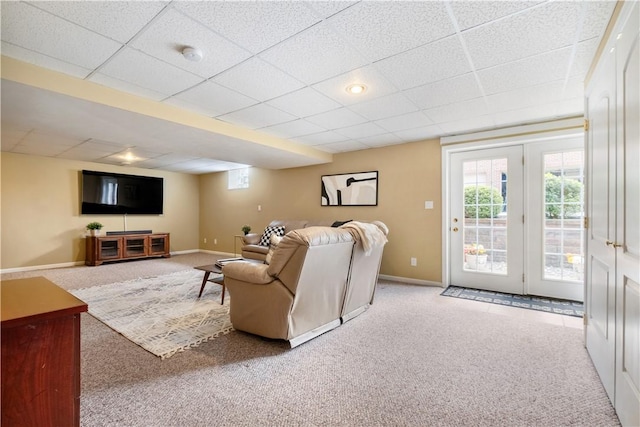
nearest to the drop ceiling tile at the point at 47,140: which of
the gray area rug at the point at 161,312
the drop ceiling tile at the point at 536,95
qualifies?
the gray area rug at the point at 161,312

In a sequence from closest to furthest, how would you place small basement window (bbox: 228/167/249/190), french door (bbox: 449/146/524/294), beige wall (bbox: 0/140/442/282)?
french door (bbox: 449/146/524/294)
beige wall (bbox: 0/140/442/282)
small basement window (bbox: 228/167/249/190)

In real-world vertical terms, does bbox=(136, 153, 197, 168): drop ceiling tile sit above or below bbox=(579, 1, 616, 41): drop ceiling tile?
below

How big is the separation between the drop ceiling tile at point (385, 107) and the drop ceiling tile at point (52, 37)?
2187 millimetres

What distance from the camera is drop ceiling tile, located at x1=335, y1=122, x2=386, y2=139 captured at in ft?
12.6

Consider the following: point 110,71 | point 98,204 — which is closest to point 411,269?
point 110,71

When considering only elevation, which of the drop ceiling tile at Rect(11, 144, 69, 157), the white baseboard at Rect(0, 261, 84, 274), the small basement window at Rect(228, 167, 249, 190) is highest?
the drop ceiling tile at Rect(11, 144, 69, 157)

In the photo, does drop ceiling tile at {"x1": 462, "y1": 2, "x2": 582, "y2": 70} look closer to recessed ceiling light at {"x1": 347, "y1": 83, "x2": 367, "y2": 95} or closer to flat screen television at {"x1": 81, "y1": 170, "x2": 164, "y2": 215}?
recessed ceiling light at {"x1": 347, "y1": 83, "x2": 367, "y2": 95}

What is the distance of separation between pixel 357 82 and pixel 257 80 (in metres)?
0.87

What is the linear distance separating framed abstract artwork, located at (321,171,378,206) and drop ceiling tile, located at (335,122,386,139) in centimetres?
89

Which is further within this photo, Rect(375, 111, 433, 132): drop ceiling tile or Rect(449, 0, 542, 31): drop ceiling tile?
Rect(375, 111, 433, 132): drop ceiling tile

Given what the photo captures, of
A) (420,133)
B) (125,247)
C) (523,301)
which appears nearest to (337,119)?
(420,133)

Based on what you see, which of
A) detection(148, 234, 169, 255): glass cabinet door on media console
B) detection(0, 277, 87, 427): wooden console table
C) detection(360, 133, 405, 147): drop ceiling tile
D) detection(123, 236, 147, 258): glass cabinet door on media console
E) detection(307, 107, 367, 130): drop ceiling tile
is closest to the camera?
detection(0, 277, 87, 427): wooden console table

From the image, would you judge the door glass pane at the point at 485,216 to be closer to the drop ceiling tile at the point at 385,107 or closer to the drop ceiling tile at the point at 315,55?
the drop ceiling tile at the point at 385,107

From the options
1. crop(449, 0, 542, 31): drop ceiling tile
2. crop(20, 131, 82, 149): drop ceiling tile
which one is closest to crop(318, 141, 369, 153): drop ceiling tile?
crop(449, 0, 542, 31): drop ceiling tile
